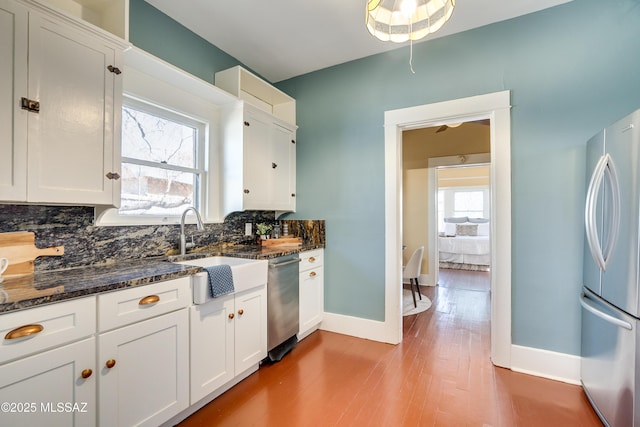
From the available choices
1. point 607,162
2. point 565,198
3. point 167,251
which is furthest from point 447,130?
point 167,251

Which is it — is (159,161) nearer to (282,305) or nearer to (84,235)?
(84,235)

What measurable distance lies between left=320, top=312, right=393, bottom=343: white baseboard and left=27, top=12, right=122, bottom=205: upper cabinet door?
231cm

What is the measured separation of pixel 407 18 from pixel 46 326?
227cm

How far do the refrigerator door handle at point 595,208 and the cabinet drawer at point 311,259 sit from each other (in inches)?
82.7

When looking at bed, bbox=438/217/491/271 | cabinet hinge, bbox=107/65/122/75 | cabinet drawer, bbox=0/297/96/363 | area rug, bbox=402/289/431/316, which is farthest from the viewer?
bed, bbox=438/217/491/271

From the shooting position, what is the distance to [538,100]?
2.29 meters

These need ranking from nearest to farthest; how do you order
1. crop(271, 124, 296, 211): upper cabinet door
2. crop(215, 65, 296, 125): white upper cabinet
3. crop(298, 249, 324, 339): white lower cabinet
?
crop(215, 65, 296, 125): white upper cabinet → crop(298, 249, 324, 339): white lower cabinet → crop(271, 124, 296, 211): upper cabinet door

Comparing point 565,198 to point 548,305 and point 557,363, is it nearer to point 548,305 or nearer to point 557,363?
point 548,305

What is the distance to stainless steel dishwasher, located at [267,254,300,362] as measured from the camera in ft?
7.80

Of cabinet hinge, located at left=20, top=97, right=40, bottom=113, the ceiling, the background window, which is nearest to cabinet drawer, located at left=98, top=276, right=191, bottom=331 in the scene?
cabinet hinge, located at left=20, top=97, right=40, bottom=113

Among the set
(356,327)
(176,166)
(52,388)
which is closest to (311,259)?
(356,327)

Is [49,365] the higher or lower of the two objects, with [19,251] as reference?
lower

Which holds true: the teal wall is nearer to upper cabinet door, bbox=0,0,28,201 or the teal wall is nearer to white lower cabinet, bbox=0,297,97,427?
upper cabinet door, bbox=0,0,28,201

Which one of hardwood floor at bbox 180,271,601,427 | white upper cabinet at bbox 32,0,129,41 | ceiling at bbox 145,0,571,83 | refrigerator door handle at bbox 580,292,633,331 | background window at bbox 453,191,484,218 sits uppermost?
ceiling at bbox 145,0,571,83
